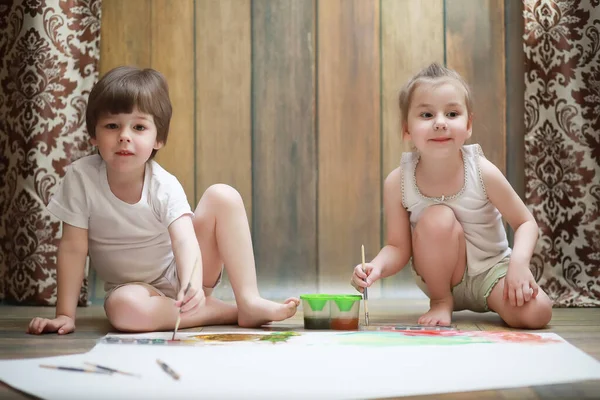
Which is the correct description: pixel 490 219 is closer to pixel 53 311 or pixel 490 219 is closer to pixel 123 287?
pixel 123 287

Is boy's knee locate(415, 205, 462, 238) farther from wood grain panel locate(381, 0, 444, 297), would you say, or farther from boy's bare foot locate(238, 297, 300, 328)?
wood grain panel locate(381, 0, 444, 297)

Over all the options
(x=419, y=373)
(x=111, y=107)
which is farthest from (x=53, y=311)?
(x=419, y=373)

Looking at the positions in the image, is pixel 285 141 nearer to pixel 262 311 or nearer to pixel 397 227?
pixel 397 227

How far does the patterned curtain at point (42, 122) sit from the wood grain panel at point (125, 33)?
0.36ft

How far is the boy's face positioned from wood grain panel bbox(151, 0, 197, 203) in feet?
2.13

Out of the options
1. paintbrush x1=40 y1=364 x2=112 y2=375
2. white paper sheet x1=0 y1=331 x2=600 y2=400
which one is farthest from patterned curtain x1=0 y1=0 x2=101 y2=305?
paintbrush x1=40 y1=364 x2=112 y2=375

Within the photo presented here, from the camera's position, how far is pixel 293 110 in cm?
208

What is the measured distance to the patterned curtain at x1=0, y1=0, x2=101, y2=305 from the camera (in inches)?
75.8

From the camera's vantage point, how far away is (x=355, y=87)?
2.08 meters

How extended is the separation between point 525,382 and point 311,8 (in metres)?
1.40

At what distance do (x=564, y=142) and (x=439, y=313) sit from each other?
0.68m

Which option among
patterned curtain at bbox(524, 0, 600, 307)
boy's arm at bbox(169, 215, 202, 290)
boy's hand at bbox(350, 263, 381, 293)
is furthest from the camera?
patterned curtain at bbox(524, 0, 600, 307)

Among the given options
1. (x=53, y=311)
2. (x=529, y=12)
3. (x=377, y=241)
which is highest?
(x=529, y=12)

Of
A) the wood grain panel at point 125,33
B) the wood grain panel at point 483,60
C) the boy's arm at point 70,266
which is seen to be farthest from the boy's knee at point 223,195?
the wood grain panel at point 483,60
